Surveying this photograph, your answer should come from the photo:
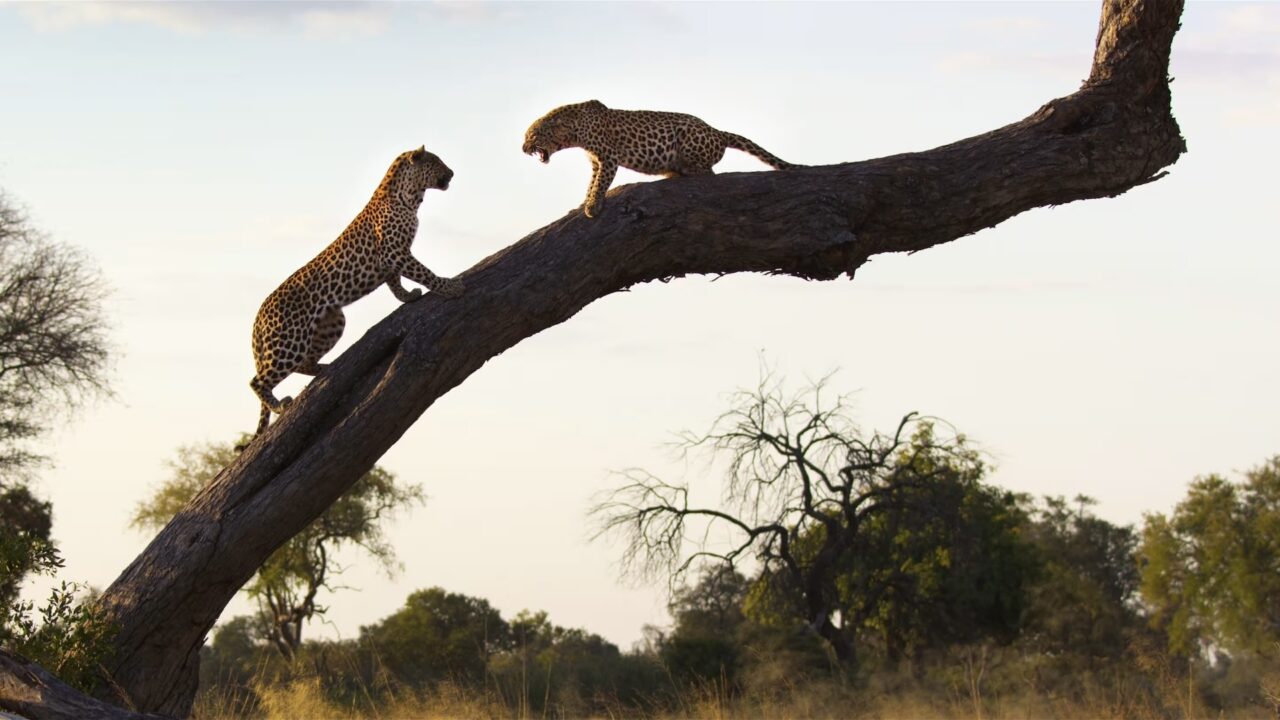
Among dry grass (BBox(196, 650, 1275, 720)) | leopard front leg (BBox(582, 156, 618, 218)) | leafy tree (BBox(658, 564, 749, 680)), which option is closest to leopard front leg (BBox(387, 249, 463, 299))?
leopard front leg (BBox(582, 156, 618, 218))

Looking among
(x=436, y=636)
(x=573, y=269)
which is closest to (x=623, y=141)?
(x=573, y=269)

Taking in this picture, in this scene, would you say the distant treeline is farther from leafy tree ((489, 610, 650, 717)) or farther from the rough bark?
the rough bark

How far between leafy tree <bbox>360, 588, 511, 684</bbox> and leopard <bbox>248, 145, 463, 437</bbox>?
38.8 ft

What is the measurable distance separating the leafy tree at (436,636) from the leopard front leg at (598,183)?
12427 millimetres

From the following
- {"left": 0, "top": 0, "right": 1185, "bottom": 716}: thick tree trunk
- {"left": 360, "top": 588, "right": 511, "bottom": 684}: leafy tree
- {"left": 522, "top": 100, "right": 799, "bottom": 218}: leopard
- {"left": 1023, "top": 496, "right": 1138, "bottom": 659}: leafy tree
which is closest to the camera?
{"left": 0, "top": 0, "right": 1185, "bottom": 716}: thick tree trunk

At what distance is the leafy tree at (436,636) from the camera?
21.4 metres

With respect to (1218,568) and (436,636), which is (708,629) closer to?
(436,636)

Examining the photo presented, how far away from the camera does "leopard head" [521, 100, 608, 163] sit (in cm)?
849

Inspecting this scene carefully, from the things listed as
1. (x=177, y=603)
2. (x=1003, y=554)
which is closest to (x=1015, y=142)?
(x=177, y=603)

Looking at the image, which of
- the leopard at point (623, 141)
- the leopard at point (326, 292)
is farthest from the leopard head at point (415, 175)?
the leopard at point (623, 141)

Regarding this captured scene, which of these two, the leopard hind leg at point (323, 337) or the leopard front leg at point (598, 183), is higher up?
the leopard front leg at point (598, 183)

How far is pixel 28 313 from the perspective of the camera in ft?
84.7

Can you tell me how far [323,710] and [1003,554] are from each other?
1639 centimetres

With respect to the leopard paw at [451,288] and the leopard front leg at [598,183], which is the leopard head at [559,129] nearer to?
the leopard front leg at [598,183]
